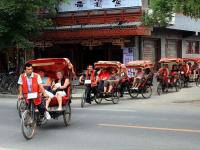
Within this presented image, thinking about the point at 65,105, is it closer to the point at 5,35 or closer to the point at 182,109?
the point at 182,109

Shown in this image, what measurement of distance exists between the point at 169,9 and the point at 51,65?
6.14 m

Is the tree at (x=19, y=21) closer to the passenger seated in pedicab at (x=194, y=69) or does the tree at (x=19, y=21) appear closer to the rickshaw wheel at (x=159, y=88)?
the rickshaw wheel at (x=159, y=88)

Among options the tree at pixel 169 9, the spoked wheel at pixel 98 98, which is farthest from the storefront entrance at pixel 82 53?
the tree at pixel 169 9

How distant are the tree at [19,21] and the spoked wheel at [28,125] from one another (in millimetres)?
14969

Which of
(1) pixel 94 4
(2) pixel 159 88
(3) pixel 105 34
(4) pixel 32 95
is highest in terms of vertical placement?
(1) pixel 94 4

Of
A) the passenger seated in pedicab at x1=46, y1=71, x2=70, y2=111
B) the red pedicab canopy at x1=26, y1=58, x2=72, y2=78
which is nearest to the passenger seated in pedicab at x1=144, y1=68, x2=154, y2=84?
the red pedicab canopy at x1=26, y1=58, x2=72, y2=78

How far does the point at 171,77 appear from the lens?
27094mm

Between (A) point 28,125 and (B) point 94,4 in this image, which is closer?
(A) point 28,125

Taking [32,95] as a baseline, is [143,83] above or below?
below

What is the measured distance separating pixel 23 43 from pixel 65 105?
44.8ft

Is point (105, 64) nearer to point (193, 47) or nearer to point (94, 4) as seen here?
point (94, 4)

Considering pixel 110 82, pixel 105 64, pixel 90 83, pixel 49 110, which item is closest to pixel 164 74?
pixel 105 64

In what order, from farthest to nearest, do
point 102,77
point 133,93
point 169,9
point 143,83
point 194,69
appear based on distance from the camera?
point 194,69, point 133,93, point 143,83, point 102,77, point 169,9

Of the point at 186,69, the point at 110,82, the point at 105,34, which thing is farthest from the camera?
the point at 186,69
